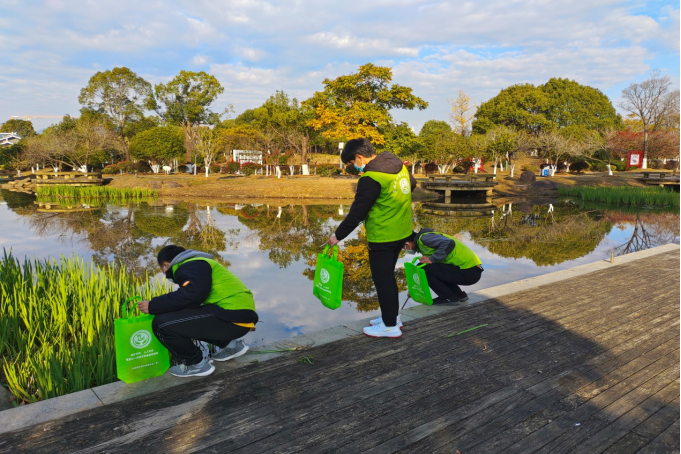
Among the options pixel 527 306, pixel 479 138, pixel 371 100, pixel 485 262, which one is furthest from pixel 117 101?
pixel 527 306

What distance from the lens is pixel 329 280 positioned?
11.8ft

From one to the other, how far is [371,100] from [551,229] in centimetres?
1680

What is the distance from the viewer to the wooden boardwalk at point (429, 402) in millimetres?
2129

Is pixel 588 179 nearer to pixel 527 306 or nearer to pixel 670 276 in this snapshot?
pixel 670 276

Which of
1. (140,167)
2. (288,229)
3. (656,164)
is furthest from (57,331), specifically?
(656,164)

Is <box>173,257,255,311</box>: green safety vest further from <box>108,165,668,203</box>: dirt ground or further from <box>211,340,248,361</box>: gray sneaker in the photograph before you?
<box>108,165,668,203</box>: dirt ground

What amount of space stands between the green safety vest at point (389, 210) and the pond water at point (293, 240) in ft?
5.51

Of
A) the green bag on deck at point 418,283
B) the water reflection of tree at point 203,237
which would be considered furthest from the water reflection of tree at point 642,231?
the water reflection of tree at point 203,237

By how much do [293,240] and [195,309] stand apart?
25.0 feet

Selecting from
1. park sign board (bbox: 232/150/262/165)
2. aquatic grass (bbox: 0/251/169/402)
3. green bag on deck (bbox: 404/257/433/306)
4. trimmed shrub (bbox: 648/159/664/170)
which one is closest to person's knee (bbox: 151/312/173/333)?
aquatic grass (bbox: 0/251/169/402)

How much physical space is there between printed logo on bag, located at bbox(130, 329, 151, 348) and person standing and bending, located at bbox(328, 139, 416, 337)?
4.67 ft

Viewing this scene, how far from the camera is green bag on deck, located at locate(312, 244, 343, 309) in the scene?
3.55 meters

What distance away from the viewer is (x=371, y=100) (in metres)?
26.5

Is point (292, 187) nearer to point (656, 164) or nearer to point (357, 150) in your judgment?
point (357, 150)
